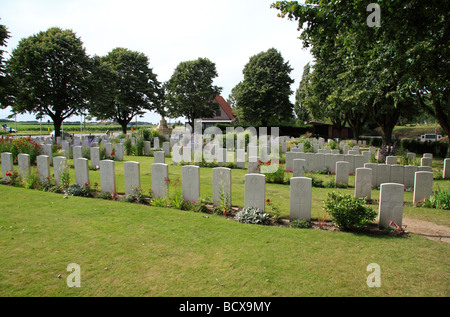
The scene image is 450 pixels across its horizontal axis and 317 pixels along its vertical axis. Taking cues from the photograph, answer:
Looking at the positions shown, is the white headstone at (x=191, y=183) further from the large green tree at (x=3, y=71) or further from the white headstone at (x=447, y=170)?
the large green tree at (x=3, y=71)

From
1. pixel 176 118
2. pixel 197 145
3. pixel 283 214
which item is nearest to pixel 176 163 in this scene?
pixel 197 145

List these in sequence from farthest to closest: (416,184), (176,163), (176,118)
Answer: (176,118), (176,163), (416,184)

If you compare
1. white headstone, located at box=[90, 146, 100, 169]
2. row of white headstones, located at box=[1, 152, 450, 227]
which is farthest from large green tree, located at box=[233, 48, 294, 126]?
row of white headstones, located at box=[1, 152, 450, 227]

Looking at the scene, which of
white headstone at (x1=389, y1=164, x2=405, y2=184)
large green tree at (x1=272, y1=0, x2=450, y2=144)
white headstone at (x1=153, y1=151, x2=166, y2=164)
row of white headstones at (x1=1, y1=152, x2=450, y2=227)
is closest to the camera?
row of white headstones at (x1=1, y1=152, x2=450, y2=227)

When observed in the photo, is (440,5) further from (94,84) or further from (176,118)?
(176,118)

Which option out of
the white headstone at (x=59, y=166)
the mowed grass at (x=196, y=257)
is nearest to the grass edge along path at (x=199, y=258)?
the mowed grass at (x=196, y=257)

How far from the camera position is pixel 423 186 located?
8.56 metres

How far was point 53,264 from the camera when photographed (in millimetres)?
4621

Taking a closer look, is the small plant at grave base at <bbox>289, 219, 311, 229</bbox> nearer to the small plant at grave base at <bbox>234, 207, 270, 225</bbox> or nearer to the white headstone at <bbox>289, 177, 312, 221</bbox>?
the white headstone at <bbox>289, 177, 312, 221</bbox>

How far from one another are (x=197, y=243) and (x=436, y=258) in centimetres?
433

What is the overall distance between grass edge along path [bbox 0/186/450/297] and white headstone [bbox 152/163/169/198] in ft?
4.81

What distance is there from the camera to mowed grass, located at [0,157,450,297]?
4.02 meters

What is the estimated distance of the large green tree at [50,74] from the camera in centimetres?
2408

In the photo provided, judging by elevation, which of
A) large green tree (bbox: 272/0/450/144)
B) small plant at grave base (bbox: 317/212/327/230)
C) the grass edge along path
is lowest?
→ the grass edge along path
